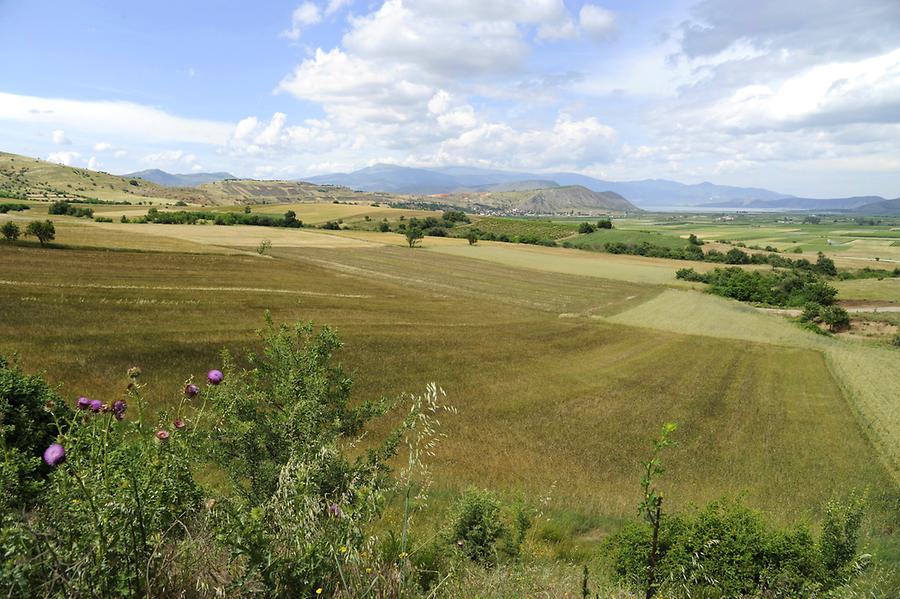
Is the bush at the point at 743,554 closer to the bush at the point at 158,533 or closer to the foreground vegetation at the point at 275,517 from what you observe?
the foreground vegetation at the point at 275,517

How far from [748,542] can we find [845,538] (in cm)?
160

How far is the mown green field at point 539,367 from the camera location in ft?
56.9

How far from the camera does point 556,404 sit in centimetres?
2461

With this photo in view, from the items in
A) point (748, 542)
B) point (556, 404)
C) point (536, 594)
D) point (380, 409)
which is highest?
point (380, 409)

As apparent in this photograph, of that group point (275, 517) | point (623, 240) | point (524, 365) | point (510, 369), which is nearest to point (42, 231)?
point (510, 369)

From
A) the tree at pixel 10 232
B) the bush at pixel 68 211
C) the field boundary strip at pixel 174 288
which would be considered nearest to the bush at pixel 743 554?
the field boundary strip at pixel 174 288

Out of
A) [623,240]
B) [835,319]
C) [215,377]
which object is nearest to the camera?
[215,377]

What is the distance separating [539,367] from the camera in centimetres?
3081

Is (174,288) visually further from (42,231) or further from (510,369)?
(510,369)

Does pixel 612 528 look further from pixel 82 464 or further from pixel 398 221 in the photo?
pixel 398 221

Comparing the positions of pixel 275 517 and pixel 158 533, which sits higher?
pixel 158 533

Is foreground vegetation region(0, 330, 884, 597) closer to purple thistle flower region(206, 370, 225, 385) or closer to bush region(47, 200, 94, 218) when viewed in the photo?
purple thistle flower region(206, 370, 225, 385)

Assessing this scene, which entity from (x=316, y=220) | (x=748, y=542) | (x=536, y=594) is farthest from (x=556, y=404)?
(x=316, y=220)

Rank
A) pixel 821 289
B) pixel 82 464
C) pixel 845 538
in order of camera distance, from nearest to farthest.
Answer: pixel 82 464 → pixel 845 538 → pixel 821 289
